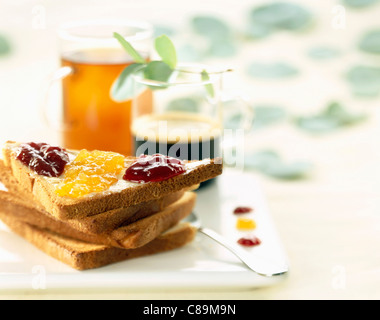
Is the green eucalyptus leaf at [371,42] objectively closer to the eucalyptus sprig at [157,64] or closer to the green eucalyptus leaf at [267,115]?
the green eucalyptus leaf at [267,115]

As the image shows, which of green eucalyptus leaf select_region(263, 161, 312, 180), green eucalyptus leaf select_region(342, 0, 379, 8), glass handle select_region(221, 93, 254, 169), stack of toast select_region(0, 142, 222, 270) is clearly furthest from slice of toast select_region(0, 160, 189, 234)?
green eucalyptus leaf select_region(342, 0, 379, 8)

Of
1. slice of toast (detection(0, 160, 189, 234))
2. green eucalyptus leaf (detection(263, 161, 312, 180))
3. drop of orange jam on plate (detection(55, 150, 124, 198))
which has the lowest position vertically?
green eucalyptus leaf (detection(263, 161, 312, 180))

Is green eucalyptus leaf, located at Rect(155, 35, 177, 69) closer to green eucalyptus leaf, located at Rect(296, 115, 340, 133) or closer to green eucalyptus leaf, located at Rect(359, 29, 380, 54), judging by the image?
green eucalyptus leaf, located at Rect(296, 115, 340, 133)

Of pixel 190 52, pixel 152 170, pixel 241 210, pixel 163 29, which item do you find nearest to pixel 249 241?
pixel 241 210

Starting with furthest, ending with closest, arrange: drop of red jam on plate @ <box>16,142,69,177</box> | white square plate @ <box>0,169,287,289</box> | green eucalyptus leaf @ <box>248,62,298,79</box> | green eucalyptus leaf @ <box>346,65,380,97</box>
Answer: green eucalyptus leaf @ <box>248,62,298,79</box>, green eucalyptus leaf @ <box>346,65,380,97</box>, drop of red jam on plate @ <box>16,142,69,177</box>, white square plate @ <box>0,169,287,289</box>

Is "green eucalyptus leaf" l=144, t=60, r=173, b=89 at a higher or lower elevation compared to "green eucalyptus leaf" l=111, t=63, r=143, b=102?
higher

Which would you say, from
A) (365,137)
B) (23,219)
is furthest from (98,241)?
(365,137)

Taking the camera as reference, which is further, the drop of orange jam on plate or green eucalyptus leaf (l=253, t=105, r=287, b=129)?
green eucalyptus leaf (l=253, t=105, r=287, b=129)

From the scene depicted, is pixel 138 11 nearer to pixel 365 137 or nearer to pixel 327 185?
pixel 365 137
